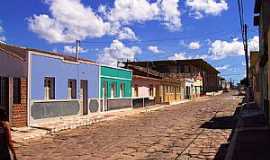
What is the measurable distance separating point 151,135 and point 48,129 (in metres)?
4.74

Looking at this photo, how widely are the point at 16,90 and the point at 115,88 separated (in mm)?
15519

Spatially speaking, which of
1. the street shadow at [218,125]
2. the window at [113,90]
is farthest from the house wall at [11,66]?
the window at [113,90]

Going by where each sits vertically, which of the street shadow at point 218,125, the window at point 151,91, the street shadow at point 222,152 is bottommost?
the street shadow at point 222,152

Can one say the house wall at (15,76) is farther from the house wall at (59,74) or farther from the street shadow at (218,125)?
the street shadow at (218,125)

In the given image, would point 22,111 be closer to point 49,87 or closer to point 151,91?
point 49,87

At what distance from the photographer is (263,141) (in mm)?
15164

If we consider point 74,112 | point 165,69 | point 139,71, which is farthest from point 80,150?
point 165,69

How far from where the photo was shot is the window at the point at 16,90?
21.1 metres

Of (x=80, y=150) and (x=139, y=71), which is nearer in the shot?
(x=80, y=150)

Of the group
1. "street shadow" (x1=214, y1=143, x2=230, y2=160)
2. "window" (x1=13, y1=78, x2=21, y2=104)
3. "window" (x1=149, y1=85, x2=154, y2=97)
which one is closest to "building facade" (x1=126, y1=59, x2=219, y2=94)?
"window" (x1=149, y1=85, x2=154, y2=97)

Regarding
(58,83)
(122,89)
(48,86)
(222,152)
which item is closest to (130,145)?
(222,152)

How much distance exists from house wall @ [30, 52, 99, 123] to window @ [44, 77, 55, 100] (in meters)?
0.23

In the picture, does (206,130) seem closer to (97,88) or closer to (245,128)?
(245,128)

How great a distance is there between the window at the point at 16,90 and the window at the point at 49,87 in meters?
3.14
